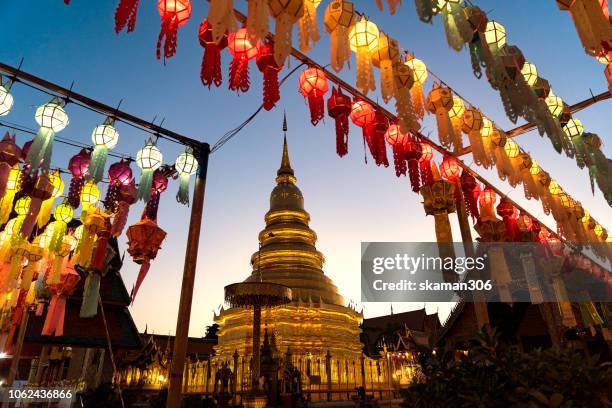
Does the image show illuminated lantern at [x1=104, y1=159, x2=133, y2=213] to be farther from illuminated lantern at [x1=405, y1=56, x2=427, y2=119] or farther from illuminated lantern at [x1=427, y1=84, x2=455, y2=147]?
illuminated lantern at [x1=427, y1=84, x2=455, y2=147]

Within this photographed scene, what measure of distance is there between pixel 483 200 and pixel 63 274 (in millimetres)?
12112

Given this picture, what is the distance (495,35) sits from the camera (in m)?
5.84

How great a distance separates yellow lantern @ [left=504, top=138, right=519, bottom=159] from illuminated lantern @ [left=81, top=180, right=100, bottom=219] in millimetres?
10034

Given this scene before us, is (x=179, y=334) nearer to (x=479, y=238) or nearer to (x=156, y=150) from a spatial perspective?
(x=156, y=150)

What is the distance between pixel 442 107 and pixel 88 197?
845 centimetres

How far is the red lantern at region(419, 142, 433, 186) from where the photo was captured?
877 cm

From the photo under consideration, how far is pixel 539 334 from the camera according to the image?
1302 centimetres

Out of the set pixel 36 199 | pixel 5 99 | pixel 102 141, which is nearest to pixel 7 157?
pixel 36 199

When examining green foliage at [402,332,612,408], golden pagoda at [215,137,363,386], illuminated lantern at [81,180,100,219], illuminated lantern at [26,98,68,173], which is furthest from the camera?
golden pagoda at [215,137,363,386]

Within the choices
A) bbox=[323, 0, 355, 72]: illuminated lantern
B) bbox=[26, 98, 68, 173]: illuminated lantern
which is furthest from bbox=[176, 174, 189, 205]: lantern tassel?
bbox=[323, 0, 355, 72]: illuminated lantern

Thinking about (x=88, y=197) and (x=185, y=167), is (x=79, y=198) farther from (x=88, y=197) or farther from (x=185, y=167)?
(x=185, y=167)

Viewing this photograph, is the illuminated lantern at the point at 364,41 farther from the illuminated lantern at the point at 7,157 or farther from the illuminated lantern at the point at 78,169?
the illuminated lantern at the point at 7,157

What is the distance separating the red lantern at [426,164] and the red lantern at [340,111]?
262cm

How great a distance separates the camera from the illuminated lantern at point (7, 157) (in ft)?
23.5
